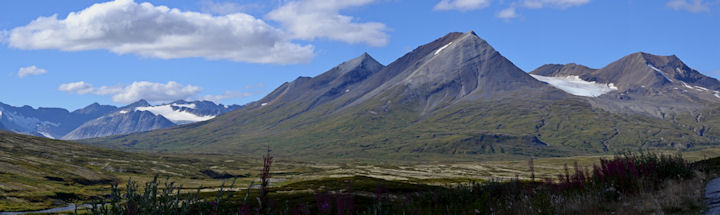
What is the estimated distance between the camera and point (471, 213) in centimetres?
1428

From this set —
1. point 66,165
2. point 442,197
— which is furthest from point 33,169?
point 442,197

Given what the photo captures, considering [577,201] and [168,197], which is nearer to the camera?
[168,197]

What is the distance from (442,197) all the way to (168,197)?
1328cm

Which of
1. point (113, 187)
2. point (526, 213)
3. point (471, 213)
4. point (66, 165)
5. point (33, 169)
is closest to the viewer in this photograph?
point (113, 187)

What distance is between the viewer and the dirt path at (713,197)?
10648 millimetres

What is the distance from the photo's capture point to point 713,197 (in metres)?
12.1

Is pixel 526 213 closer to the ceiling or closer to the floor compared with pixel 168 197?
closer to the floor

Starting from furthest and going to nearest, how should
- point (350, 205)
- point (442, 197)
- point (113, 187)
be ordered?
point (442, 197) < point (113, 187) < point (350, 205)

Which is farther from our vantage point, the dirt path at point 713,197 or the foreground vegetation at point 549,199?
the dirt path at point 713,197

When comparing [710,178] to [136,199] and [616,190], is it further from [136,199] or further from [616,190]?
[136,199]

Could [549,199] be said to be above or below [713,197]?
below

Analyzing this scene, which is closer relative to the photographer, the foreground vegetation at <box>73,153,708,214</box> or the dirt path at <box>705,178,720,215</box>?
the foreground vegetation at <box>73,153,708,214</box>

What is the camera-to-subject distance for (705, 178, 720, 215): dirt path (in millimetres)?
10648

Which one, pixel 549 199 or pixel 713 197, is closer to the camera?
pixel 713 197
